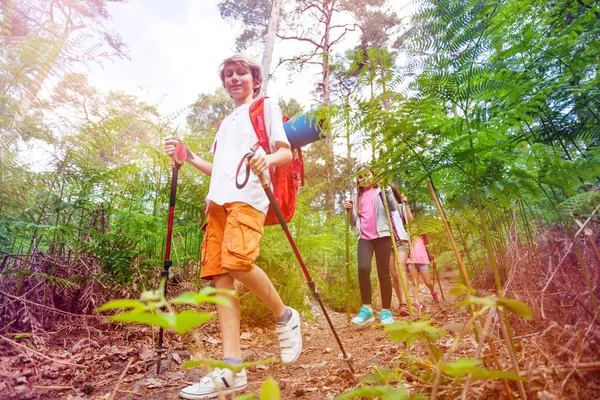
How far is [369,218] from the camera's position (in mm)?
4566

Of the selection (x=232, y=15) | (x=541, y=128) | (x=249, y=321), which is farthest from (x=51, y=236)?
(x=232, y=15)

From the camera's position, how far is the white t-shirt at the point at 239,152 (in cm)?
232

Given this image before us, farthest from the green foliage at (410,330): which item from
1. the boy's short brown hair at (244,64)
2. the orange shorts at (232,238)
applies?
the boy's short brown hair at (244,64)

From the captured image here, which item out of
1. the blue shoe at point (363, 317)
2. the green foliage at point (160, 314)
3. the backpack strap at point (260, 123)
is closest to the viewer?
the green foliage at point (160, 314)

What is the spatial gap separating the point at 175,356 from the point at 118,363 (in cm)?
42

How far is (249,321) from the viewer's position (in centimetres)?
382

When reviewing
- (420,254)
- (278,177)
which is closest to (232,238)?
(278,177)

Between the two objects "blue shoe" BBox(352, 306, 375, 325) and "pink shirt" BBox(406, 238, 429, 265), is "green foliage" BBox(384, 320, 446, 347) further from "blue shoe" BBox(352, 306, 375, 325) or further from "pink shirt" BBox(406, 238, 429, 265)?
"pink shirt" BBox(406, 238, 429, 265)

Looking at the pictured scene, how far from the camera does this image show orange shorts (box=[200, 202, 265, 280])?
2.11m

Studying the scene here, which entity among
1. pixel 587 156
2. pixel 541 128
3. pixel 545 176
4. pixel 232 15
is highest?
pixel 232 15

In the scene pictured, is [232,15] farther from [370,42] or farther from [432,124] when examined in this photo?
[432,124]

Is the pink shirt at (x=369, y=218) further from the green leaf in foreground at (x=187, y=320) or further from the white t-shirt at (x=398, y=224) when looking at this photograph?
the green leaf in foreground at (x=187, y=320)

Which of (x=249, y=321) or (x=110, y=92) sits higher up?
(x=110, y=92)

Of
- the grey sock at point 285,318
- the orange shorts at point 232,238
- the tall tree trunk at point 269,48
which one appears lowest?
the grey sock at point 285,318
